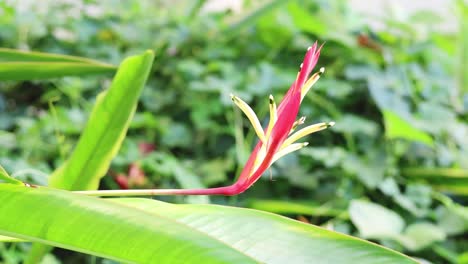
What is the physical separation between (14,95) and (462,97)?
1.07m

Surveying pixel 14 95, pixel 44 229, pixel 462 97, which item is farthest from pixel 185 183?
pixel 462 97

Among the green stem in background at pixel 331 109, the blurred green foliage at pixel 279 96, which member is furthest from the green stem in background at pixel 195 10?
the green stem in background at pixel 331 109

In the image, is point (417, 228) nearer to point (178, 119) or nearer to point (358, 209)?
point (358, 209)

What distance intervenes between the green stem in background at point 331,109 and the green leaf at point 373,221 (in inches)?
8.7

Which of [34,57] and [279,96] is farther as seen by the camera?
[279,96]

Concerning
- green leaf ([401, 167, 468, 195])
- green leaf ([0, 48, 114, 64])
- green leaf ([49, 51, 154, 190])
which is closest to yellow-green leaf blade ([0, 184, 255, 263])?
green leaf ([49, 51, 154, 190])

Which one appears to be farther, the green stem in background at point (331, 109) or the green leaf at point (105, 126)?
the green stem in background at point (331, 109)

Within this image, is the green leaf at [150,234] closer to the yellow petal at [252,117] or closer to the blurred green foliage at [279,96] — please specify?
the yellow petal at [252,117]

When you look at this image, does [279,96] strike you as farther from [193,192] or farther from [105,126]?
[193,192]

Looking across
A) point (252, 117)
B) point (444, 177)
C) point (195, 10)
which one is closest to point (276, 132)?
point (252, 117)

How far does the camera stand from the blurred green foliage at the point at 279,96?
1326 mm

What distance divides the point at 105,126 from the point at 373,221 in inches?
26.6

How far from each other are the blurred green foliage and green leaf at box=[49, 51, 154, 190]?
0.47m

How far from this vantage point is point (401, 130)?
1398mm
